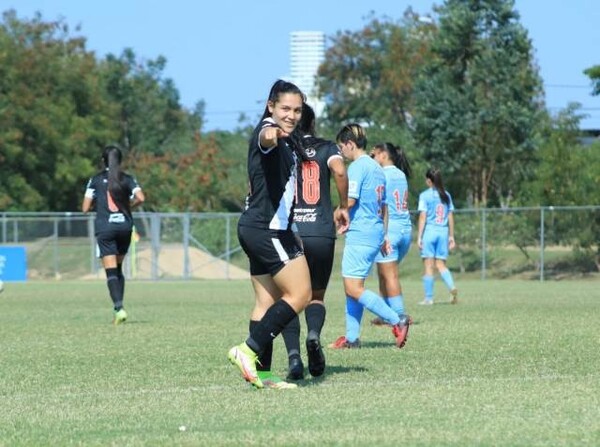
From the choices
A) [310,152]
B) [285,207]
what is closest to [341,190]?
[310,152]

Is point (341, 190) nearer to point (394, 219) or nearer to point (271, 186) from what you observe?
point (271, 186)

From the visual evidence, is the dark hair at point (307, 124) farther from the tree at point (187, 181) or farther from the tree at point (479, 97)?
the tree at point (187, 181)

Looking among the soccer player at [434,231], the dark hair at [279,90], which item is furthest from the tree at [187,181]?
the dark hair at [279,90]

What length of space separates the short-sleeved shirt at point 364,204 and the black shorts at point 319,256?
212cm

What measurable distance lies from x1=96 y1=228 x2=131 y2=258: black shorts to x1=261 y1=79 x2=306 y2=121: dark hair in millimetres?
7805

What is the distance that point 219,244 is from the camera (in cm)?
4091

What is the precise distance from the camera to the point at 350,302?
12.1 m

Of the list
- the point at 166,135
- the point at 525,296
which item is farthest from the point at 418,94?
the point at 166,135

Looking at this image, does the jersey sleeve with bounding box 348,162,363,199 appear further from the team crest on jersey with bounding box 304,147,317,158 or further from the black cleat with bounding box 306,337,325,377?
the black cleat with bounding box 306,337,325,377

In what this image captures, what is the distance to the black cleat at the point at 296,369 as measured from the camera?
927 centimetres

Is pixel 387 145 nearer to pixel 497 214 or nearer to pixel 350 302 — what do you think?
pixel 350 302

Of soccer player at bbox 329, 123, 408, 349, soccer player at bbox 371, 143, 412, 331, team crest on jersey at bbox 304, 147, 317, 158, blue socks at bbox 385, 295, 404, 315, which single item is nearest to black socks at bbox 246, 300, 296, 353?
team crest on jersey at bbox 304, 147, 317, 158

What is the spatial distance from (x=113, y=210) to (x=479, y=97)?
32.9 m

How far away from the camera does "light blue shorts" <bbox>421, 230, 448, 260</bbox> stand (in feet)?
68.9
